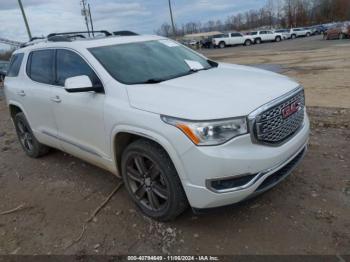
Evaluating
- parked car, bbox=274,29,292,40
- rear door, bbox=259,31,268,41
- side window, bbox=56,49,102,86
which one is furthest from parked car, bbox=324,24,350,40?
side window, bbox=56,49,102,86

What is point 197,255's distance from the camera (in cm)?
286

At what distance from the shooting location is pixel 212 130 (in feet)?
8.55

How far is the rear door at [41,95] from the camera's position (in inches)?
168

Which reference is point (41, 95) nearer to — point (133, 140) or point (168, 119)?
point (133, 140)

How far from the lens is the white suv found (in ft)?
8.64

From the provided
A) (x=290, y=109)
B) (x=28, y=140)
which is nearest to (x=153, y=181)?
(x=290, y=109)

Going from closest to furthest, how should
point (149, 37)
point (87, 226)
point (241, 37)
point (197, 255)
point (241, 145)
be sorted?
point (241, 145) < point (197, 255) < point (87, 226) < point (149, 37) < point (241, 37)

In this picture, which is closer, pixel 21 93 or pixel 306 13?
pixel 21 93

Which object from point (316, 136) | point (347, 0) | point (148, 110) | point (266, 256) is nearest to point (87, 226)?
point (148, 110)

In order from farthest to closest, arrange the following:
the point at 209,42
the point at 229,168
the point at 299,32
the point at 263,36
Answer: the point at 299,32
the point at 263,36
the point at 209,42
the point at 229,168

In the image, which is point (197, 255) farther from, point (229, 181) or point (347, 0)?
point (347, 0)

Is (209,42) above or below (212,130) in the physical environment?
above

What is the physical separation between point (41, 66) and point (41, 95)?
471 millimetres

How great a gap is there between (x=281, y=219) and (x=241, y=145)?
3.45ft
